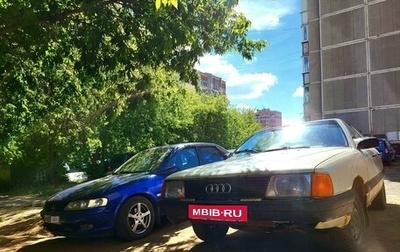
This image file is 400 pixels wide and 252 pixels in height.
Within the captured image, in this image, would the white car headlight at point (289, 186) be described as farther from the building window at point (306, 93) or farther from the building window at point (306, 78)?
the building window at point (306, 78)

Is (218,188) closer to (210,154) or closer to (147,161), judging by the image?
(147,161)

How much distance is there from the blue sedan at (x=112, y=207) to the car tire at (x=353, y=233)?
2.80 meters

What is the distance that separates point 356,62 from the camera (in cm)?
3403

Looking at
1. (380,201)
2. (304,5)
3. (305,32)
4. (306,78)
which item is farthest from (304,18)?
(380,201)

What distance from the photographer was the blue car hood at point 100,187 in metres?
5.58

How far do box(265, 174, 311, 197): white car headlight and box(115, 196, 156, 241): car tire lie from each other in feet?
8.82

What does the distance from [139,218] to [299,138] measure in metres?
2.58

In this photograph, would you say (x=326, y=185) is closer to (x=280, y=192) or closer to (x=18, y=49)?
(x=280, y=192)

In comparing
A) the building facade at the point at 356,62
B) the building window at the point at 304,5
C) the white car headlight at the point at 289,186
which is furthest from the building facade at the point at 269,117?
the white car headlight at the point at 289,186

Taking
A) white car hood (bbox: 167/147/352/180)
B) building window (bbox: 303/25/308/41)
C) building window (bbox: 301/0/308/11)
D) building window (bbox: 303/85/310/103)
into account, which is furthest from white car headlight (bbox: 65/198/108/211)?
building window (bbox: 303/25/308/41)

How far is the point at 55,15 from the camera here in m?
6.57

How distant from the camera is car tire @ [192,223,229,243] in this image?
5.01 meters

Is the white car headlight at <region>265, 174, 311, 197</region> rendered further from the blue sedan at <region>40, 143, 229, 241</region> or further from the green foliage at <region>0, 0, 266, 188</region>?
the blue sedan at <region>40, 143, 229, 241</region>

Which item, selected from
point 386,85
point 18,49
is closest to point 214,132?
point 386,85
